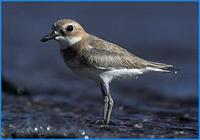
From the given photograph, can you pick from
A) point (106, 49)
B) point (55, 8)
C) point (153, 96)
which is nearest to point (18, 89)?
point (153, 96)

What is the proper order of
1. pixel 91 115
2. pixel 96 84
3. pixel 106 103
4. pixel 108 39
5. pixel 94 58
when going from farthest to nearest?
pixel 108 39
pixel 96 84
pixel 91 115
pixel 106 103
pixel 94 58

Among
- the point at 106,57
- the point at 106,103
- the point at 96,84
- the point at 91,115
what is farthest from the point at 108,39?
the point at 106,57

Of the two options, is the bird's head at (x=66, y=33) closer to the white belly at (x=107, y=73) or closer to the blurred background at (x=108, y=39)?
the white belly at (x=107, y=73)

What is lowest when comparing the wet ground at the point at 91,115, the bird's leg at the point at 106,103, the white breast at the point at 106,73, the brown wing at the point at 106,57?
the wet ground at the point at 91,115

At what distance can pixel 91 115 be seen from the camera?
9414mm

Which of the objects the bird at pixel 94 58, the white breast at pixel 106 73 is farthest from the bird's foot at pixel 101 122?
the white breast at pixel 106 73

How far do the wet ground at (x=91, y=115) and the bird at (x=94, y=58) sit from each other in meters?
0.54

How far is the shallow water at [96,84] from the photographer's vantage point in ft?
26.0

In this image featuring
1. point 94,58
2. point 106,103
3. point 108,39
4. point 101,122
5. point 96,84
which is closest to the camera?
point 94,58

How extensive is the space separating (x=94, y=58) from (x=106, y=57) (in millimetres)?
233

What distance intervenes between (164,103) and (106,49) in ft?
11.3

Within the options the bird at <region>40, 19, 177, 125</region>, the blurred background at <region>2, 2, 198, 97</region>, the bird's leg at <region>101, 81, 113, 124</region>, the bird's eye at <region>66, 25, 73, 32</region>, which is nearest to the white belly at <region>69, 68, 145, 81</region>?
the bird at <region>40, 19, 177, 125</region>

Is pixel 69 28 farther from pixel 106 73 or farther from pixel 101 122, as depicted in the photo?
pixel 101 122

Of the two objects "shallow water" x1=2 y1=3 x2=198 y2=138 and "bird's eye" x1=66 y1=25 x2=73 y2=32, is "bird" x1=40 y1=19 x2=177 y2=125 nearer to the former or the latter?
"bird's eye" x1=66 y1=25 x2=73 y2=32
